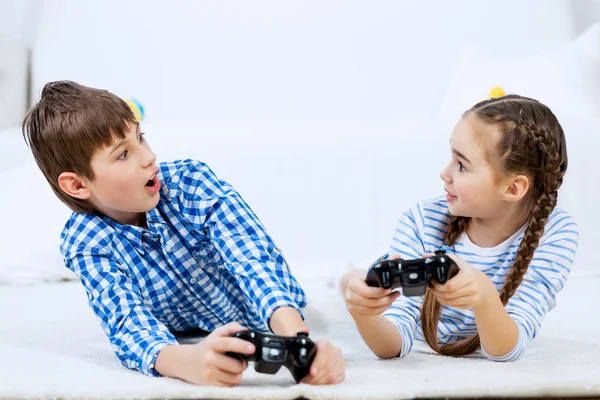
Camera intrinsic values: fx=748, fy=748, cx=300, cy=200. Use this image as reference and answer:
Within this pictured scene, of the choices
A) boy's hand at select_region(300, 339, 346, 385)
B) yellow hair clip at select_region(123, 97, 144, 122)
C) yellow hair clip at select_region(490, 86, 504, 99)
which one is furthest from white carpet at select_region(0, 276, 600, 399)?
yellow hair clip at select_region(123, 97, 144, 122)

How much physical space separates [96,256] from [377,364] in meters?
0.41

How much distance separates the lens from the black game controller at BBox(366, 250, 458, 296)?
82cm

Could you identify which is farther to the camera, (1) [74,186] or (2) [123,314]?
(1) [74,186]

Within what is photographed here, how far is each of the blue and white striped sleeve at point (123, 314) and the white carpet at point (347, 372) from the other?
3 cm

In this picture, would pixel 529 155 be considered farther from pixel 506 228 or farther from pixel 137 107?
pixel 137 107

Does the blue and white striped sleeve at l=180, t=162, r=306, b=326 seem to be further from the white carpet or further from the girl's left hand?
the girl's left hand

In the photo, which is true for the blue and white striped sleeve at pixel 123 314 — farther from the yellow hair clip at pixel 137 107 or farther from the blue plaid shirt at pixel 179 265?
the yellow hair clip at pixel 137 107

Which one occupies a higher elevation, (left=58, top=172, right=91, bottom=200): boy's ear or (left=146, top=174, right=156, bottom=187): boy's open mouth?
(left=146, top=174, right=156, bottom=187): boy's open mouth

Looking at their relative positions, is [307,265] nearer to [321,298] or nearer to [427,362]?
[321,298]

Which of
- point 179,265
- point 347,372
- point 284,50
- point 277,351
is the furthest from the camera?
point 284,50

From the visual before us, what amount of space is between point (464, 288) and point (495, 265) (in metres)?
0.21

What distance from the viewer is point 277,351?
2.54 ft

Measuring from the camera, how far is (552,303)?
A: 100 cm

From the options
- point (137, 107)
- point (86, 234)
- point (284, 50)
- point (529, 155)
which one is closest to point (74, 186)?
point (86, 234)
